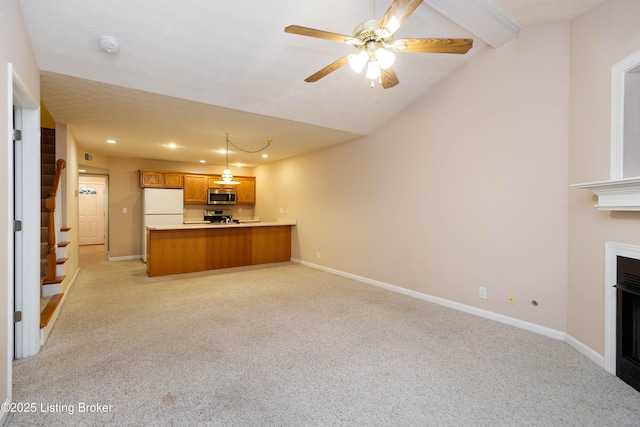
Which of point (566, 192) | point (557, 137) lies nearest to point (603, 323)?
point (566, 192)

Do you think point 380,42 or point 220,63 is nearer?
point 380,42

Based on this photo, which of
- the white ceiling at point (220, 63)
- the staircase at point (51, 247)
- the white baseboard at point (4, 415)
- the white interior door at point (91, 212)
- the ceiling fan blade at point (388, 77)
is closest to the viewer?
the white baseboard at point (4, 415)

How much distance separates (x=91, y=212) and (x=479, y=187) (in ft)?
35.7

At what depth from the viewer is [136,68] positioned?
290 centimetres

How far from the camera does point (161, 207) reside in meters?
6.94

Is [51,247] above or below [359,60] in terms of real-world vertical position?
below

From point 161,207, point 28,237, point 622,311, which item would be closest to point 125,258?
point 161,207

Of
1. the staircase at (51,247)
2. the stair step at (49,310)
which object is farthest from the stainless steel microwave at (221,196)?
the stair step at (49,310)

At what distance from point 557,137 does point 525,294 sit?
1.60 metres

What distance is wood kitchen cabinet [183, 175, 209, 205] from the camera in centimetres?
750

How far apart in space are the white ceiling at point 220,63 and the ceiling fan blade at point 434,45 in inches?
36.1

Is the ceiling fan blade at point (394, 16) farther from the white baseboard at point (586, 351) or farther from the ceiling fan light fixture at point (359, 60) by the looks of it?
the white baseboard at point (586, 351)

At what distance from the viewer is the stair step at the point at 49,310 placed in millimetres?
2751

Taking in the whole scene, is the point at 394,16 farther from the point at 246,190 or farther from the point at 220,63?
the point at 246,190
